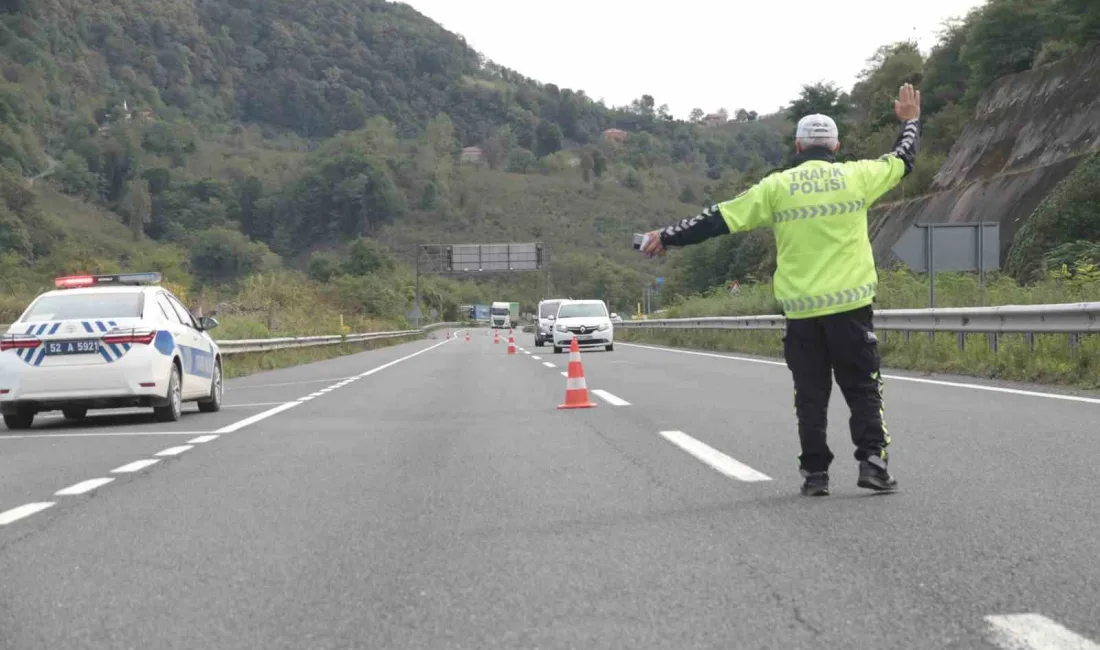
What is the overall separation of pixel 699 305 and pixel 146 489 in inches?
1486

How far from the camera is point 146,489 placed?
781 cm

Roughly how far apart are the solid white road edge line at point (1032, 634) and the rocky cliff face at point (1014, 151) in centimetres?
3429

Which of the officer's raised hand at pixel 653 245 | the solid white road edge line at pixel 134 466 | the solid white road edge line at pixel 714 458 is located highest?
the officer's raised hand at pixel 653 245

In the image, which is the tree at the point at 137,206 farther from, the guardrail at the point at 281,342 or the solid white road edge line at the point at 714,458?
the solid white road edge line at the point at 714,458

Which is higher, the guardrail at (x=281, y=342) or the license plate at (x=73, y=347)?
the license plate at (x=73, y=347)

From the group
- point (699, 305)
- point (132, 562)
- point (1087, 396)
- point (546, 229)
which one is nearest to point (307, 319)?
point (699, 305)

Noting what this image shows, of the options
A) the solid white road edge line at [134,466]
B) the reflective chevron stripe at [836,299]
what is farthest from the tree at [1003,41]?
the reflective chevron stripe at [836,299]

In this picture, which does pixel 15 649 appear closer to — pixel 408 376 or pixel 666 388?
pixel 666 388

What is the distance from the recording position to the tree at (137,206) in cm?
16612

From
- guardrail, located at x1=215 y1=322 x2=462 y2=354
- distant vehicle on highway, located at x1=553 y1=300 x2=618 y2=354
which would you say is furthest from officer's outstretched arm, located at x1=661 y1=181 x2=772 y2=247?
distant vehicle on highway, located at x1=553 y1=300 x2=618 y2=354

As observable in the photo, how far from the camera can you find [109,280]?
49.8 ft

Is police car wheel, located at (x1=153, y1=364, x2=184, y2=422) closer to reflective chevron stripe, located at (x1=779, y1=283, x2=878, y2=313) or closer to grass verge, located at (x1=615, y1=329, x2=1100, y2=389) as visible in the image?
reflective chevron stripe, located at (x1=779, y1=283, x2=878, y2=313)

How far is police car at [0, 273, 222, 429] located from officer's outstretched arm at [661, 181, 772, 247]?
305 inches

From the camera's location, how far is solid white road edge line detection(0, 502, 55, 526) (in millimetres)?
6721
